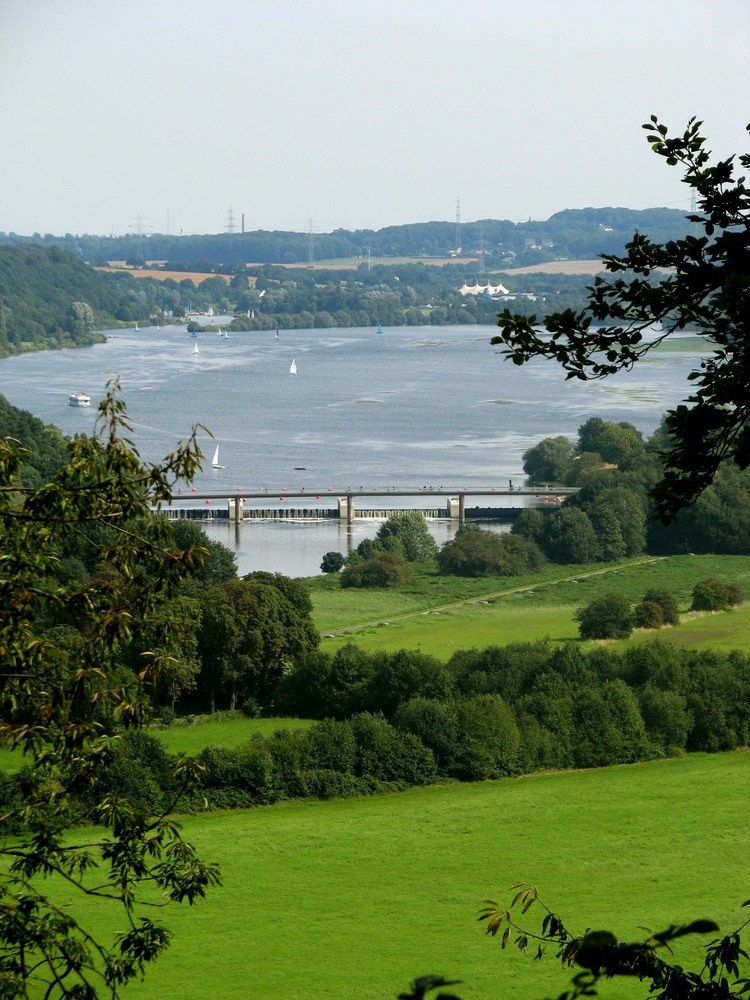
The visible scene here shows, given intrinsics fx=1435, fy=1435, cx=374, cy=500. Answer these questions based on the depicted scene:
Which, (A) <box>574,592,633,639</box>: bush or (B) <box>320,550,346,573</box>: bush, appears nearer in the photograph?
(A) <box>574,592,633,639</box>: bush

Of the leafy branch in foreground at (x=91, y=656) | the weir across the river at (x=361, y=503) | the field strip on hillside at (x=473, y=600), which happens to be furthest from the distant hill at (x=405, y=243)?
the leafy branch in foreground at (x=91, y=656)

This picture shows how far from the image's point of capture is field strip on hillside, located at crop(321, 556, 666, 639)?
18.1 m

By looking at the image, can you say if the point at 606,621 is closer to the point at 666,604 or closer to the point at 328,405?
the point at 666,604

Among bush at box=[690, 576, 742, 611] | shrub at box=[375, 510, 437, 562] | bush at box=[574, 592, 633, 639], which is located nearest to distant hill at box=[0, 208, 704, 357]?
shrub at box=[375, 510, 437, 562]

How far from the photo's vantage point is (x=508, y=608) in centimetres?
1962

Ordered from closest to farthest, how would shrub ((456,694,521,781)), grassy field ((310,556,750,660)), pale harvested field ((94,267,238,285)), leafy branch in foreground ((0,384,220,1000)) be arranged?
leafy branch in foreground ((0,384,220,1000))
shrub ((456,694,521,781))
grassy field ((310,556,750,660))
pale harvested field ((94,267,238,285))

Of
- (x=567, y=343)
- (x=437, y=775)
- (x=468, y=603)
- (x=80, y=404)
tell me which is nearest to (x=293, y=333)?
(x=80, y=404)

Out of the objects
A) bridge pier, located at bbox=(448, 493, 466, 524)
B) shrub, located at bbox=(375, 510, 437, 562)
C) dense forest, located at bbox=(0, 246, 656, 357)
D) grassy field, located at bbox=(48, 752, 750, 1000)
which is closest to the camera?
grassy field, located at bbox=(48, 752, 750, 1000)

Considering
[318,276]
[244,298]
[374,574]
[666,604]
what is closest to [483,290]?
[318,276]

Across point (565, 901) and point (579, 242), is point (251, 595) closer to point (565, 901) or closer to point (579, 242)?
point (565, 901)

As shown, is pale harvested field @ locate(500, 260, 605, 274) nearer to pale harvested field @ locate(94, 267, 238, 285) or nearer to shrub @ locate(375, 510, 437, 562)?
pale harvested field @ locate(94, 267, 238, 285)

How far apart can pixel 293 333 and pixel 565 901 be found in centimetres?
6630

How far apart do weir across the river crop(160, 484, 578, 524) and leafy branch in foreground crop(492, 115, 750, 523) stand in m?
23.4

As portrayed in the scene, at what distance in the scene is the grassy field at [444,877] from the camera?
27.4 feet
